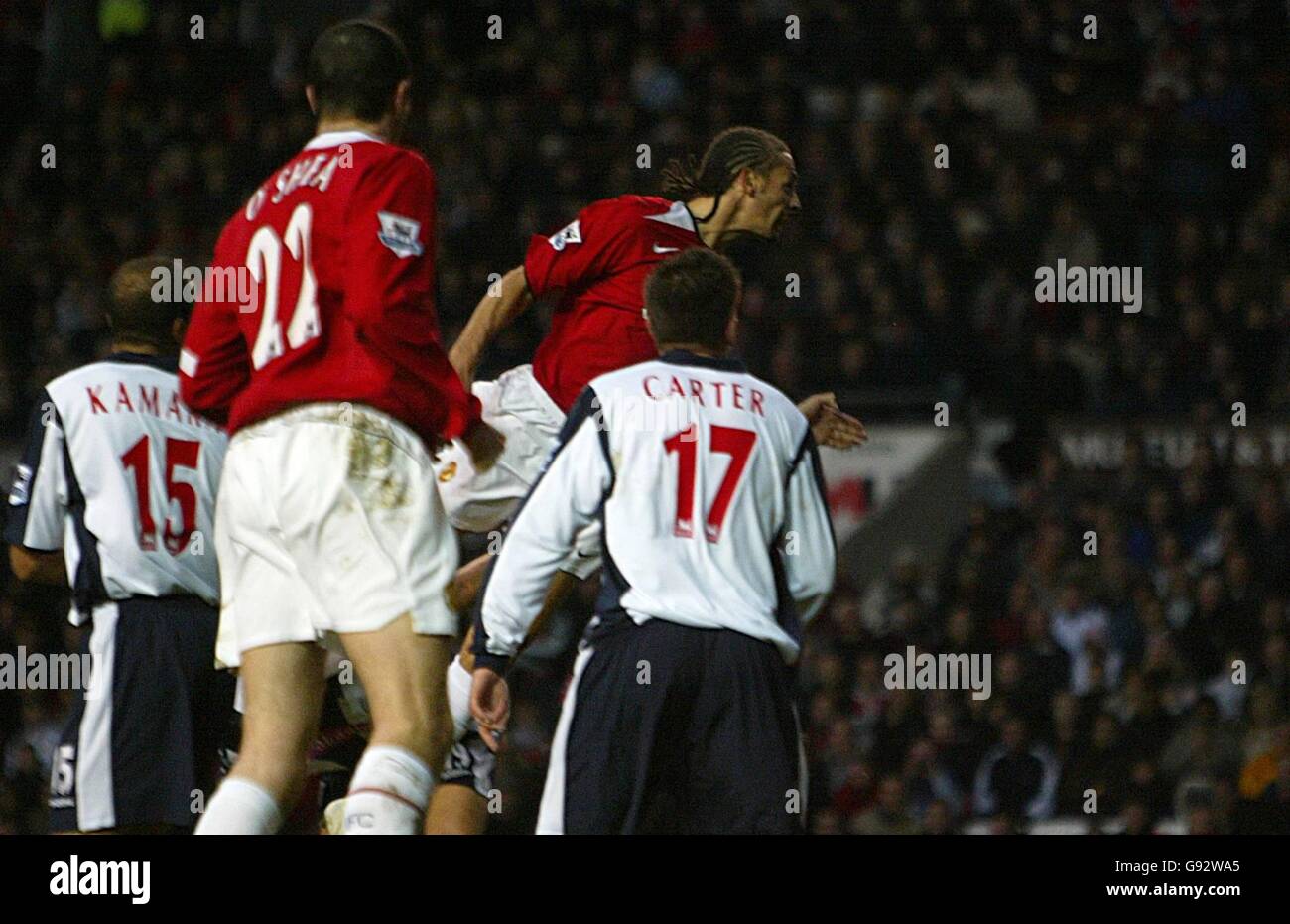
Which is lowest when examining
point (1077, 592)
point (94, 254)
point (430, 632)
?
point (1077, 592)

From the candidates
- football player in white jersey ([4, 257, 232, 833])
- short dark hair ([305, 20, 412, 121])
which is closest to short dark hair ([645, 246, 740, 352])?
short dark hair ([305, 20, 412, 121])

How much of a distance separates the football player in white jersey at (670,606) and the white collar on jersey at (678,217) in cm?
132

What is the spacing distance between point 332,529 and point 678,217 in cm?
234

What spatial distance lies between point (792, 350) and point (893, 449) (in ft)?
2.88

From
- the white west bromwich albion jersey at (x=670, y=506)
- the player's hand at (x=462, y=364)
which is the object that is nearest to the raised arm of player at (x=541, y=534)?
the white west bromwich albion jersey at (x=670, y=506)

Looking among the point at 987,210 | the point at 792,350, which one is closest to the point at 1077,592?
the point at 792,350

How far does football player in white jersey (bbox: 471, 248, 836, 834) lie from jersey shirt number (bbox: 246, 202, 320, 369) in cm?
82

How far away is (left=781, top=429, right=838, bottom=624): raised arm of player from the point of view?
524 cm

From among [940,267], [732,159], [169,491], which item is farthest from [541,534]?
[940,267]

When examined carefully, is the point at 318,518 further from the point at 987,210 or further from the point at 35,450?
the point at 987,210

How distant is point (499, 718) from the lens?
16.5 ft

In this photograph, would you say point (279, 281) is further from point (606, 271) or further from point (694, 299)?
point (606, 271)

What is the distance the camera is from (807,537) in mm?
5262

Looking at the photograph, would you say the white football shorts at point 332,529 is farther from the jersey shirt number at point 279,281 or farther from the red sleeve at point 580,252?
the red sleeve at point 580,252
